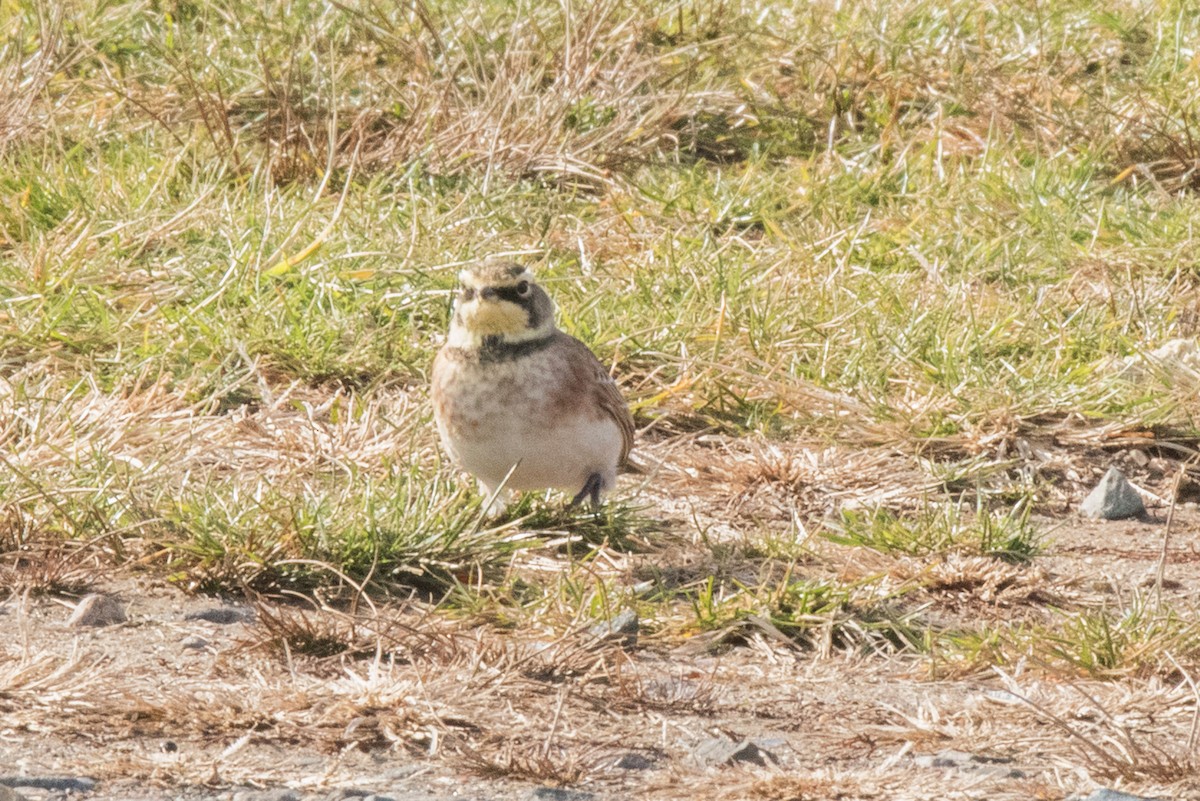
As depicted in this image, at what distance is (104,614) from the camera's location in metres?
4.73

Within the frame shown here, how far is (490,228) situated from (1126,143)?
3061 mm

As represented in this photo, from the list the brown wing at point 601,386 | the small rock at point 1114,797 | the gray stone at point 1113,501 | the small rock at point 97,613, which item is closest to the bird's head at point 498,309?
the brown wing at point 601,386

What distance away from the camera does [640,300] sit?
7.29 metres

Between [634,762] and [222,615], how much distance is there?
1.34 metres

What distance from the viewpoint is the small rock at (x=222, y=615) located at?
4.77m

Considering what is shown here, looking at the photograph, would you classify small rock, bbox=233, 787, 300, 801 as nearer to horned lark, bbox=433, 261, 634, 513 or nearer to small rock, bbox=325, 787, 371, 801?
small rock, bbox=325, 787, 371, 801

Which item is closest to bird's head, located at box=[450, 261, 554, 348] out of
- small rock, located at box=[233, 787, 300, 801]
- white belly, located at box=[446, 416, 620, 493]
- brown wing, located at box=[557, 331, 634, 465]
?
brown wing, located at box=[557, 331, 634, 465]

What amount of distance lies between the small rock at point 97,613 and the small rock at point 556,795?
1.47 meters

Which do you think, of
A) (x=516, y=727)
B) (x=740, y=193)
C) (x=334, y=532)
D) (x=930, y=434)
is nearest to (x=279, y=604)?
(x=334, y=532)

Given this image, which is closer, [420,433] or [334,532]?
[334,532]

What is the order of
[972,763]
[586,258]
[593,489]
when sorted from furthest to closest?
[586,258] < [593,489] < [972,763]

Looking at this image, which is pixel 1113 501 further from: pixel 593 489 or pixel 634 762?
pixel 634 762

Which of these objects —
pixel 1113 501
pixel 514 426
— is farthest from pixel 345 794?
pixel 1113 501

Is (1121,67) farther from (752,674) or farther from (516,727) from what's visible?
(516,727)
